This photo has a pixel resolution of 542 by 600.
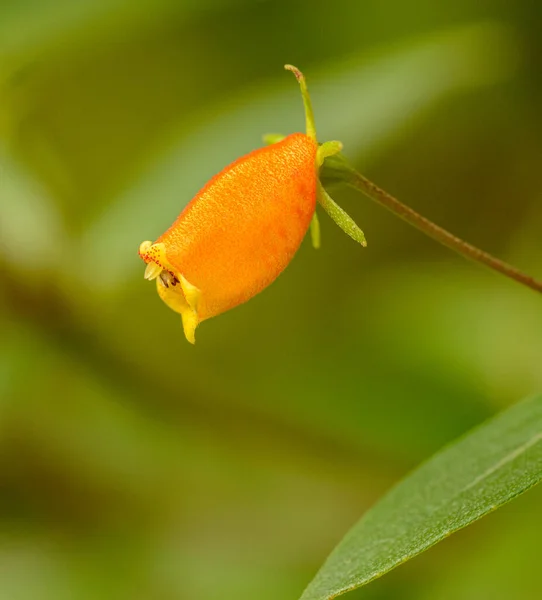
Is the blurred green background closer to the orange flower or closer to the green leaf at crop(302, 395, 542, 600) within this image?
the green leaf at crop(302, 395, 542, 600)

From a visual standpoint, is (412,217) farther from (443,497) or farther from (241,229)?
(443,497)

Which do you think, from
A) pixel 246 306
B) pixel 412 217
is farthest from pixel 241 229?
pixel 246 306

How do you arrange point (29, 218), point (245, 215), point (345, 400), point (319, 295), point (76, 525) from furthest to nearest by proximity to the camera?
point (319, 295)
point (76, 525)
point (345, 400)
point (29, 218)
point (245, 215)

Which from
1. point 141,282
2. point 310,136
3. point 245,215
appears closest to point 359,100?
point 141,282

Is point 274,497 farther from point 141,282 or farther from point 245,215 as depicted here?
point 245,215

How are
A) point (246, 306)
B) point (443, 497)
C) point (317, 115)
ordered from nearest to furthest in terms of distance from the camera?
point (443, 497) → point (317, 115) → point (246, 306)

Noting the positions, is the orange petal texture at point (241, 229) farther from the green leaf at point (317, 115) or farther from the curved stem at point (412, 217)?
the green leaf at point (317, 115)

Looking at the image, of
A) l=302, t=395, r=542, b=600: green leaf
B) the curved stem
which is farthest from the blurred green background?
the curved stem

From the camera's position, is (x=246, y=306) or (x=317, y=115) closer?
(x=317, y=115)
